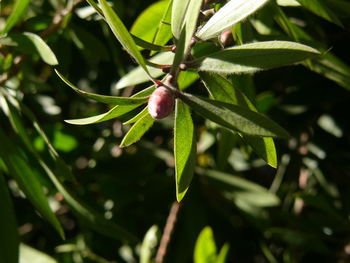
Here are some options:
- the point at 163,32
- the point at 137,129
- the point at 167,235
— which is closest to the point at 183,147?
the point at 137,129

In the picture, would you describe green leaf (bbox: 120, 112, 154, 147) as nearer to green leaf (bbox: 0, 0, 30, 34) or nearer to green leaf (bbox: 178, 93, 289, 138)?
green leaf (bbox: 178, 93, 289, 138)

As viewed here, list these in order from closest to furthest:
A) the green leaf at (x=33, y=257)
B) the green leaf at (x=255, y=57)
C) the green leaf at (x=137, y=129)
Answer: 1. the green leaf at (x=255, y=57)
2. the green leaf at (x=137, y=129)
3. the green leaf at (x=33, y=257)

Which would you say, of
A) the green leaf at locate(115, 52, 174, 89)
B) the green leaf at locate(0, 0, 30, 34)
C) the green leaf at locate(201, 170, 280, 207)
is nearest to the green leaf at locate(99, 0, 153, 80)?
the green leaf at locate(115, 52, 174, 89)

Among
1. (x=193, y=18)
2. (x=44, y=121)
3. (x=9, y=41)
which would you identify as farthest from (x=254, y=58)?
(x=44, y=121)

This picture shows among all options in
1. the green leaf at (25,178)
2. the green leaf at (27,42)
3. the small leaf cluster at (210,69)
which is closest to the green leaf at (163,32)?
the small leaf cluster at (210,69)

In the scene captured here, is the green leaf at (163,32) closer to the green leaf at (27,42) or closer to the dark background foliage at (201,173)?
the green leaf at (27,42)

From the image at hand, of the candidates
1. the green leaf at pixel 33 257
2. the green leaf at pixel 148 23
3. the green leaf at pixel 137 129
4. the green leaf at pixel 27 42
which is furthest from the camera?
the green leaf at pixel 33 257
